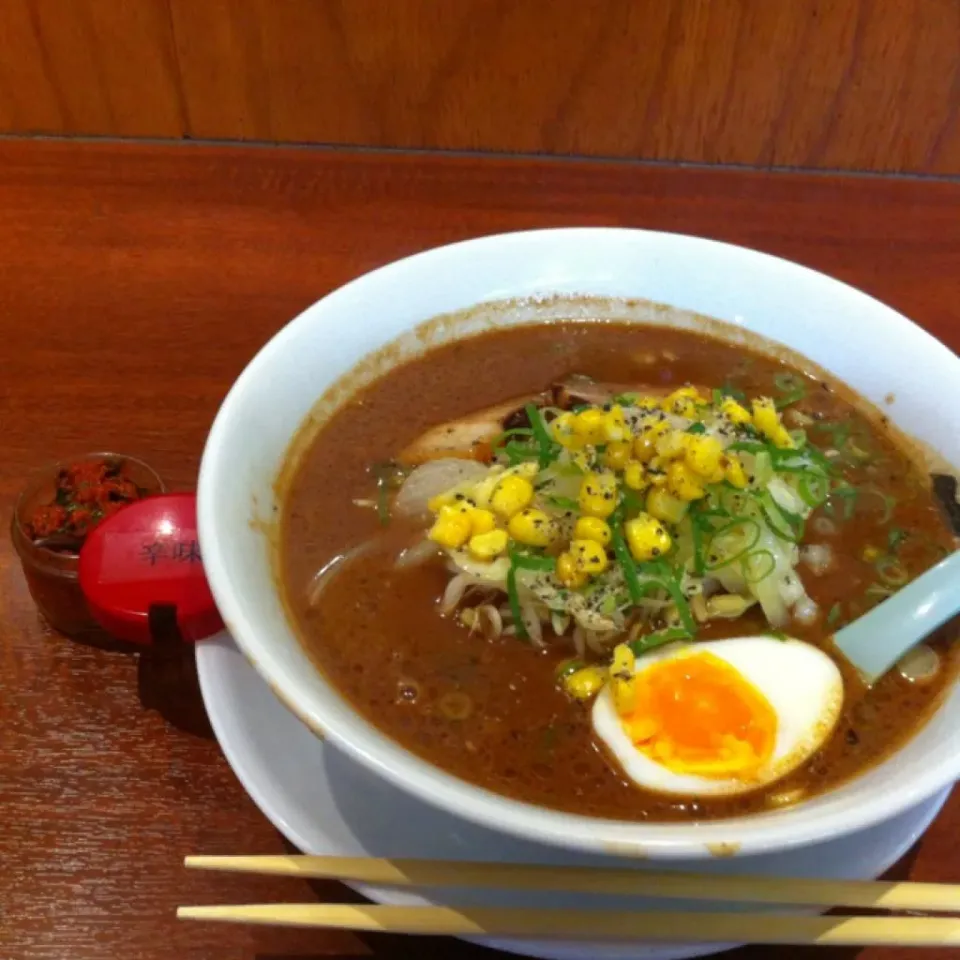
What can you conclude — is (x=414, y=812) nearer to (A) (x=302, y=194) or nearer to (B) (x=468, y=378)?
(B) (x=468, y=378)

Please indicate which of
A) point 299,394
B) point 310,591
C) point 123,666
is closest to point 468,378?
point 299,394

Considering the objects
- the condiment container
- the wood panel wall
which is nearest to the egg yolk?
the condiment container

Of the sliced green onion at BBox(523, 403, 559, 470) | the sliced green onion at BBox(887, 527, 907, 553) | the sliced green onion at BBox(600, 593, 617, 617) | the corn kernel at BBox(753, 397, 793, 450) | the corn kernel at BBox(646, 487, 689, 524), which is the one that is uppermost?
Answer: the corn kernel at BBox(753, 397, 793, 450)

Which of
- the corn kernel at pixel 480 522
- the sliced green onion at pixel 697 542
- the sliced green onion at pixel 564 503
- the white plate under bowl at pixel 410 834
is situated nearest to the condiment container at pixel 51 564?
the white plate under bowl at pixel 410 834

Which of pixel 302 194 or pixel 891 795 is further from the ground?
pixel 891 795

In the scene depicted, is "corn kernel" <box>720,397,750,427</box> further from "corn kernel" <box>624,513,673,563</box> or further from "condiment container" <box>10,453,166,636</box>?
"condiment container" <box>10,453,166,636</box>

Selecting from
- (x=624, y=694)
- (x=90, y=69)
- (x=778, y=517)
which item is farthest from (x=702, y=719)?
(x=90, y=69)

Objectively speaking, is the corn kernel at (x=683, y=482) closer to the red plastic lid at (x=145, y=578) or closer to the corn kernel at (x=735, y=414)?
the corn kernel at (x=735, y=414)
